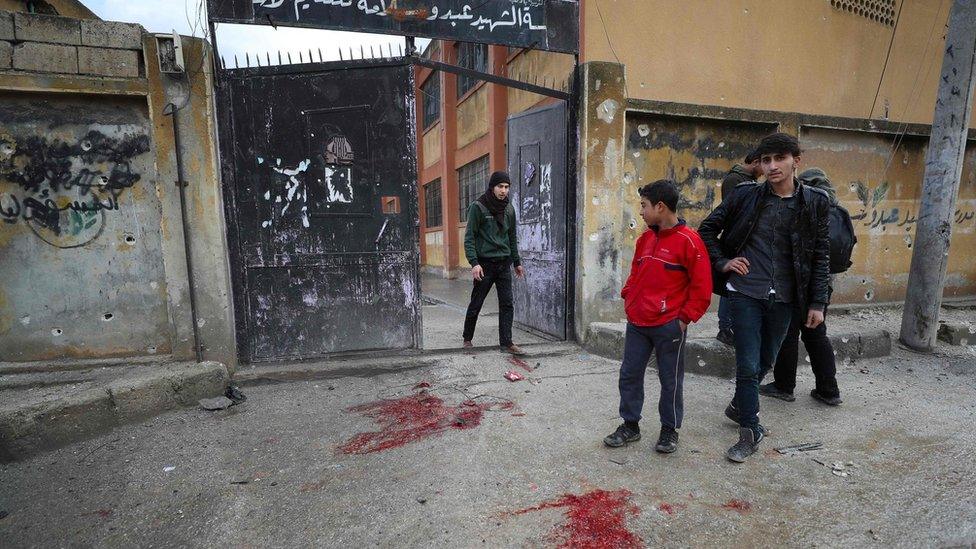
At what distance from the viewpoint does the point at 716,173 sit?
5.72 metres

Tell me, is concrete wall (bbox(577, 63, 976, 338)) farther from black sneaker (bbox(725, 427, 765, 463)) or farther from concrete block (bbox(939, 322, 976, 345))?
black sneaker (bbox(725, 427, 765, 463))

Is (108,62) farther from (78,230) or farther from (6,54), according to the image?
(78,230)

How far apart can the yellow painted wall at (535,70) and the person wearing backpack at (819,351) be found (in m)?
4.59

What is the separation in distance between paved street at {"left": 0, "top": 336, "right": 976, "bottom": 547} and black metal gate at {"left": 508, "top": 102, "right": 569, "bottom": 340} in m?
1.63

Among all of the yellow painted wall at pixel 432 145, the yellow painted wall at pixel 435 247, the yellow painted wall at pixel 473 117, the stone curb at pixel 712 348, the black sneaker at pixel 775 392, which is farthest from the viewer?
the yellow painted wall at pixel 432 145

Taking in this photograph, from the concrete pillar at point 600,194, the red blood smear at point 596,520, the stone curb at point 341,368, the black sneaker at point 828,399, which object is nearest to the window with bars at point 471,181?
the concrete pillar at point 600,194

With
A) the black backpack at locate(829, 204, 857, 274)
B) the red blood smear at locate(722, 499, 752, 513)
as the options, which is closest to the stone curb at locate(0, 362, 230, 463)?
the red blood smear at locate(722, 499, 752, 513)

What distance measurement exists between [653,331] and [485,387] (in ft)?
5.54

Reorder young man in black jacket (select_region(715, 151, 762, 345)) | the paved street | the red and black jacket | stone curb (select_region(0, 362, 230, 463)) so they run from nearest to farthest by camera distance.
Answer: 1. the paved street
2. the red and black jacket
3. stone curb (select_region(0, 362, 230, 463))
4. young man in black jacket (select_region(715, 151, 762, 345))

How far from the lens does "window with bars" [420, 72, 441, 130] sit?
14908 millimetres

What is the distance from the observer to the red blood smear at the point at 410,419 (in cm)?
311

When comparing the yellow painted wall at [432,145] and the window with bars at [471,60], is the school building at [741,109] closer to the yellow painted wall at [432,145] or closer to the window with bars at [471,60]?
the window with bars at [471,60]

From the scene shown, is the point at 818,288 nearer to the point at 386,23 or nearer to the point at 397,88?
the point at 397,88

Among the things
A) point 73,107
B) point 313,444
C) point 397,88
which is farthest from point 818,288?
point 73,107
